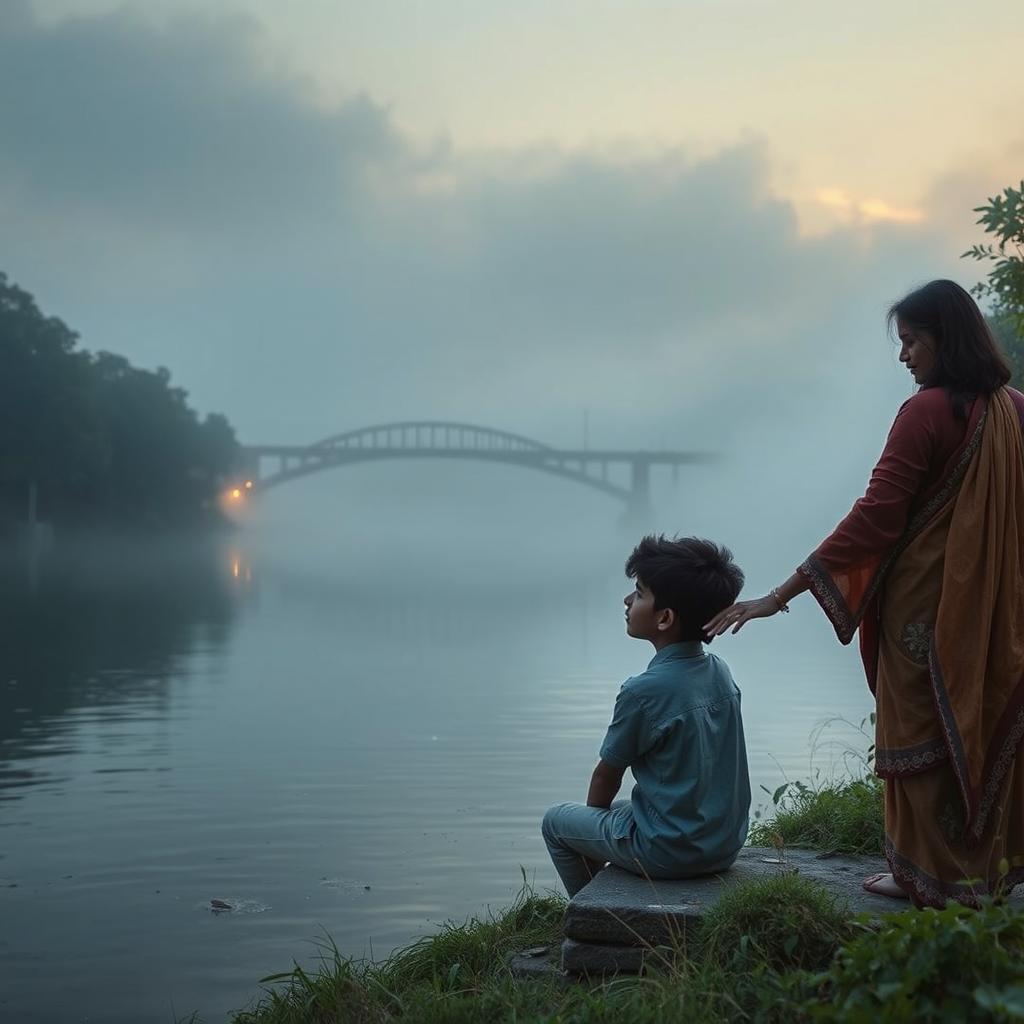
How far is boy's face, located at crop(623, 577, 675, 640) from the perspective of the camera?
3264 millimetres

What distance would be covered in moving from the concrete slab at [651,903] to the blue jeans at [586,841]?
2.0 inches

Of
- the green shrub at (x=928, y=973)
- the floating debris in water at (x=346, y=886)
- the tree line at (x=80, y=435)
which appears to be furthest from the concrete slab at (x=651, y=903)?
the tree line at (x=80, y=435)

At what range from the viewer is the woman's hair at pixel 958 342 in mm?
3219

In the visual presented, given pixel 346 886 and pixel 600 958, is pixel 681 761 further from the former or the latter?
pixel 346 886

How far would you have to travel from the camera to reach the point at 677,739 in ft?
10.4

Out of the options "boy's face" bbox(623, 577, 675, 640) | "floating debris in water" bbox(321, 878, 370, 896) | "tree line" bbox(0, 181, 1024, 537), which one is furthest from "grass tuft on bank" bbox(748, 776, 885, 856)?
"tree line" bbox(0, 181, 1024, 537)

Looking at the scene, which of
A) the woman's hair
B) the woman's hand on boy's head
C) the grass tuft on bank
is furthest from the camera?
the grass tuft on bank

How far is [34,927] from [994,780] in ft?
10.6

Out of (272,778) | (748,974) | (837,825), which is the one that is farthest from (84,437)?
(748,974)

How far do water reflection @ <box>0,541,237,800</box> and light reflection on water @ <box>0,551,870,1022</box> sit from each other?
0.18ft

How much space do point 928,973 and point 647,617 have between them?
3.99ft

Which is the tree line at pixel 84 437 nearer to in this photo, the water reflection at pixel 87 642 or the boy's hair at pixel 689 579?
the water reflection at pixel 87 642

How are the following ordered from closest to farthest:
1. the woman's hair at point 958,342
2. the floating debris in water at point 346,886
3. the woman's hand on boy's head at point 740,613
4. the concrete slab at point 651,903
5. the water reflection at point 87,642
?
the concrete slab at point 651,903 < the woman's hand on boy's head at point 740,613 < the woman's hair at point 958,342 < the floating debris in water at point 346,886 < the water reflection at point 87,642

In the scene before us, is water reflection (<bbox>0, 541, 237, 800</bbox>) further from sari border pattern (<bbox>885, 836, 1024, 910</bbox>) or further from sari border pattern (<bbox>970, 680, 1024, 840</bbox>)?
sari border pattern (<bbox>970, 680, 1024, 840</bbox>)
